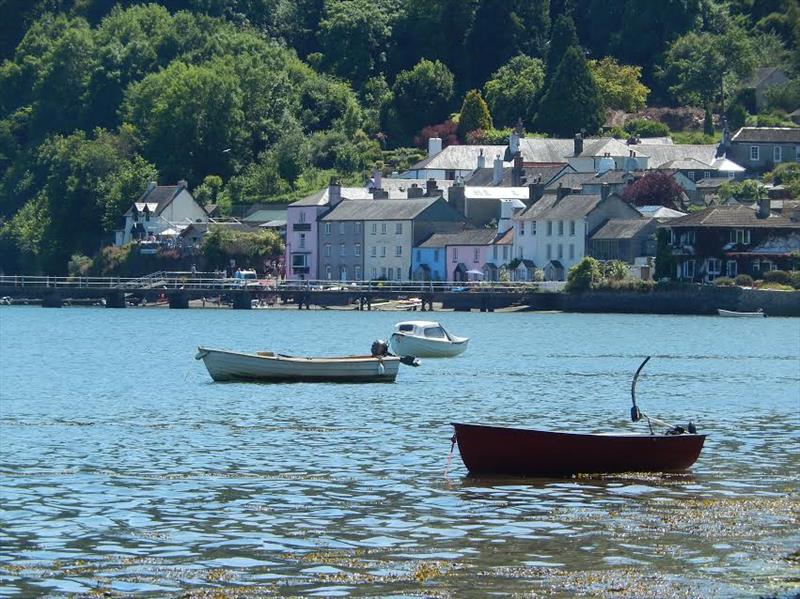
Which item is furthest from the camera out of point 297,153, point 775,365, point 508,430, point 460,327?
point 297,153

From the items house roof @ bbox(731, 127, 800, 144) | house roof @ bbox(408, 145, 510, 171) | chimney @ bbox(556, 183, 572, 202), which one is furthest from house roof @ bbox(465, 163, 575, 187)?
house roof @ bbox(731, 127, 800, 144)

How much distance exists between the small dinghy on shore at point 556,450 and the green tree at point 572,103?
452 ft

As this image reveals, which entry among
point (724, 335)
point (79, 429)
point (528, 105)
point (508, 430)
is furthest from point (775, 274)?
point (508, 430)

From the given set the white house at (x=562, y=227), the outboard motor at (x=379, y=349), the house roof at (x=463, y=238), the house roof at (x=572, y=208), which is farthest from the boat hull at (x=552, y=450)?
the house roof at (x=463, y=238)

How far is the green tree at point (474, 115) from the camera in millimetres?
184875

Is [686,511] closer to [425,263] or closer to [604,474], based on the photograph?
[604,474]

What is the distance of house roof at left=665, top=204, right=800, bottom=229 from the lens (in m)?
129

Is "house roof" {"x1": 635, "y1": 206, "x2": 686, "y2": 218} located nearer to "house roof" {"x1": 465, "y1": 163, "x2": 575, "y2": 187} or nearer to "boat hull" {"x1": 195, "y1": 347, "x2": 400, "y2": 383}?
"house roof" {"x1": 465, "y1": 163, "x2": 575, "y2": 187}

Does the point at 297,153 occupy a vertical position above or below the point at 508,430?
above

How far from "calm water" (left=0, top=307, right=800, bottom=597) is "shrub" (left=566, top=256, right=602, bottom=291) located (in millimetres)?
54135

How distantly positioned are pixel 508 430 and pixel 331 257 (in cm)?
12181

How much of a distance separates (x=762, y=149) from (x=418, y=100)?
137ft

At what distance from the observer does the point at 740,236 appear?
12962 cm

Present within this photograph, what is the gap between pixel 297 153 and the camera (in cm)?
18425
